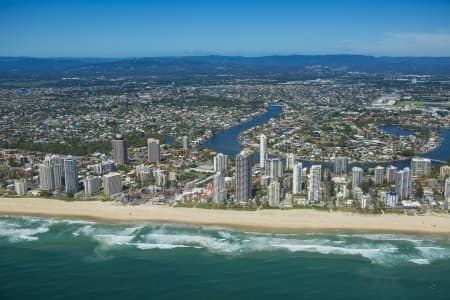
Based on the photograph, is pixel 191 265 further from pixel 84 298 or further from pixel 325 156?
pixel 325 156

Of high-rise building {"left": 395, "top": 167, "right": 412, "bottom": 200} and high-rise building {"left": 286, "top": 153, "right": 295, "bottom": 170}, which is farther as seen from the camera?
high-rise building {"left": 286, "top": 153, "right": 295, "bottom": 170}

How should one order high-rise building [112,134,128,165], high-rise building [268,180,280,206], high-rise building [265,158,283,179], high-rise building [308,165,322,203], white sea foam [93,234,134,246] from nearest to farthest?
white sea foam [93,234,134,246], high-rise building [268,180,280,206], high-rise building [308,165,322,203], high-rise building [265,158,283,179], high-rise building [112,134,128,165]

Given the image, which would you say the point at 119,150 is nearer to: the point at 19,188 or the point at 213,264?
the point at 19,188

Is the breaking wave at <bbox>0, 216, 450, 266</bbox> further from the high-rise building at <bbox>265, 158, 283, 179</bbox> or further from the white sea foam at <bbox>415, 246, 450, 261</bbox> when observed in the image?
the high-rise building at <bbox>265, 158, 283, 179</bbox>

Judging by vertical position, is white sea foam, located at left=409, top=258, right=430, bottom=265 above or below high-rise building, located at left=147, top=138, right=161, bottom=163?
below

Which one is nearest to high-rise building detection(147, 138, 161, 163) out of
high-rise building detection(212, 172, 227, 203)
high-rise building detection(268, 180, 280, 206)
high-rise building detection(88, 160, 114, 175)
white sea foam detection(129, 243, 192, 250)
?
high-rise building detection(88, 160, 114, 175)

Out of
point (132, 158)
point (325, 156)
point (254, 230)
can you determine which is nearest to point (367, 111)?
point (325, 156)
